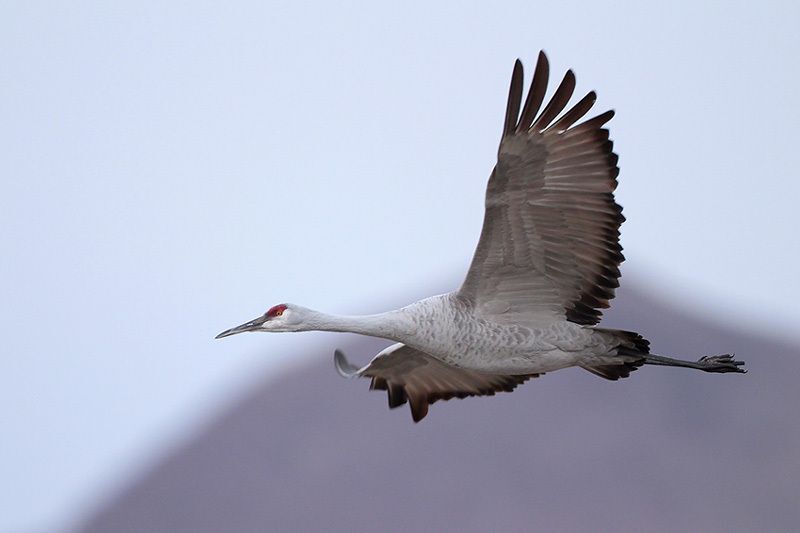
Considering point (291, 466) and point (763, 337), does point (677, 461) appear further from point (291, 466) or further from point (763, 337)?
point (291, 466)

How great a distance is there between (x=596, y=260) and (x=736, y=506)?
70.6 ft

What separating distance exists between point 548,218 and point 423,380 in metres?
2.35

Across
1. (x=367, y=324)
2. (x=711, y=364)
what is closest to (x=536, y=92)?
(x=367, y=324)

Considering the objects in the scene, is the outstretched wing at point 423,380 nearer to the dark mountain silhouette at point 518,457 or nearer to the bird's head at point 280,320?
the bird's head at point 280,320

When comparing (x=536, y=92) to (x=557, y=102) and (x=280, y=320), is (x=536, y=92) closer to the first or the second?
(x=557, y=102)

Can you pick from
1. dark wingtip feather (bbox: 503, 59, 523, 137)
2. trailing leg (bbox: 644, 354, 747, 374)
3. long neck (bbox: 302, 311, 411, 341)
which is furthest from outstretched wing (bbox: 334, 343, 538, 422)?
dark wingtip feather (bbox: 503, 59, 523, 137)

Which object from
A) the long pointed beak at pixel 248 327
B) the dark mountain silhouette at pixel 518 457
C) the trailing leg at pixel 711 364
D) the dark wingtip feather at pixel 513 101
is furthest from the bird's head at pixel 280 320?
the dark mountain silhouette at pixel 518 457

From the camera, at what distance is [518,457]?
29109mm

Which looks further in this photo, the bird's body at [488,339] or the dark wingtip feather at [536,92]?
the bird's body at [488,339]

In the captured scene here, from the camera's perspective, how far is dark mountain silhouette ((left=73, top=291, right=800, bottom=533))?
27641 mm

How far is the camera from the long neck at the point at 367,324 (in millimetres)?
7906

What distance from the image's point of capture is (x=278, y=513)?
29.4 m

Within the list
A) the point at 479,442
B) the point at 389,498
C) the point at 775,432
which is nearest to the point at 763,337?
the point at 775,432

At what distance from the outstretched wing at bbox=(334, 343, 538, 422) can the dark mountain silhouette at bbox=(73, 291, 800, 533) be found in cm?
1688
